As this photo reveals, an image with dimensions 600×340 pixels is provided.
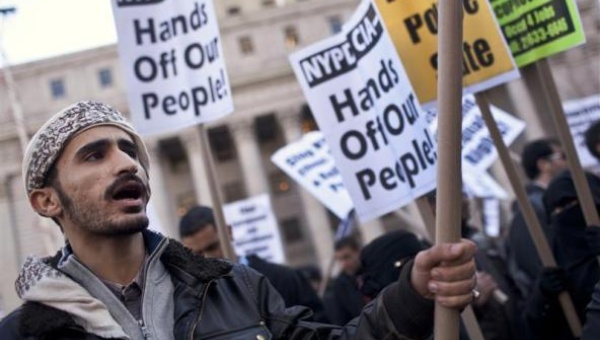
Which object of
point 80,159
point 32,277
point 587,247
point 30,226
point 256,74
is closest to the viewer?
point 32,277

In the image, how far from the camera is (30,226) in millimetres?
37500

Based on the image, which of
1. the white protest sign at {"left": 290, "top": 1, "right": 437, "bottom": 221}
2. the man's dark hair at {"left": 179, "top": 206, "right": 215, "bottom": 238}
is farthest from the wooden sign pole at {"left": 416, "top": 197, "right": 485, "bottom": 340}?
the man's dark hair at {"left": 179, "top": 206, "right": 215, "bottom": 238}

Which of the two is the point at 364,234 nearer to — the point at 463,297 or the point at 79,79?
the point at 79,79

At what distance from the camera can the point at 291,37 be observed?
137ft

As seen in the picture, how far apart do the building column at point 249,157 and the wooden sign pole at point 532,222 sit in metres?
36.5

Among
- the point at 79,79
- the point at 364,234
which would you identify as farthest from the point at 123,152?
the point at 79,79

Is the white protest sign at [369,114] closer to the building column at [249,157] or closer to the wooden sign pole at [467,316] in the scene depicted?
the wooden sign pole at [467,316]

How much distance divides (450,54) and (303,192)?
39.9 m

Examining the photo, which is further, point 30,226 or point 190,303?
point 30,226

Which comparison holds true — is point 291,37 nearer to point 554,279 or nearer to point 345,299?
point 345,299

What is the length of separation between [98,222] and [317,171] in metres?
5.46

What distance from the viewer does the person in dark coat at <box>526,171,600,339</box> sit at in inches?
135

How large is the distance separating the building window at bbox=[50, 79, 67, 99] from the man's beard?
41.7 m

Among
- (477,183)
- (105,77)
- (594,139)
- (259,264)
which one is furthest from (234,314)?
(105,77)
